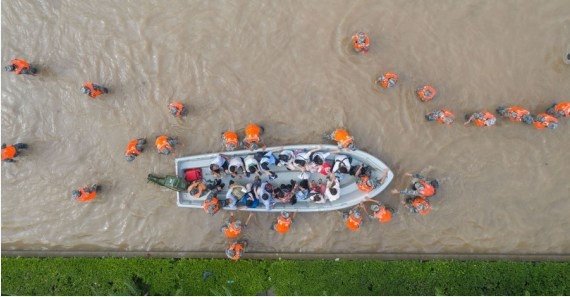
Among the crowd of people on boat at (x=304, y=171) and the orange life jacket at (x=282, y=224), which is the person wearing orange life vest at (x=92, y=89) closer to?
the crowd of people on boat at (x=304, y=171)

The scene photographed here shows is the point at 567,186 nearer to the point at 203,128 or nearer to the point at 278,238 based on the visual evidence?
the point at 278,238

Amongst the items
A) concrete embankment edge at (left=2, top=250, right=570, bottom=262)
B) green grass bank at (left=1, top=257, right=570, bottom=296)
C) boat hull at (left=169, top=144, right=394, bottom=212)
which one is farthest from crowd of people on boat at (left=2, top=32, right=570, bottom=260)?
green grass bank at (left=1, top=257, right=570, bottom=296)

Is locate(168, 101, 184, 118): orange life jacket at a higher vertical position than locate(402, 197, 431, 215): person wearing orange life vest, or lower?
higher

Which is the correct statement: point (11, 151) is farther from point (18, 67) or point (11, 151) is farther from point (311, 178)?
point (311, 178)

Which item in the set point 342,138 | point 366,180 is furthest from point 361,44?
point 366,180

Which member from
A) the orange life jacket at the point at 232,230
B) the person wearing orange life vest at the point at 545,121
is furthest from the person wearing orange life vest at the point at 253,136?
the person wearing orange life vest at the point at 545,121

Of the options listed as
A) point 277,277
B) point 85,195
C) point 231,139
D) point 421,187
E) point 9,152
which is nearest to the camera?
point 421,187

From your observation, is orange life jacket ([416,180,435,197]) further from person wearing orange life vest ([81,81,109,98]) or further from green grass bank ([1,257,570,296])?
person wearing orange life vest ([81,81,109,98])

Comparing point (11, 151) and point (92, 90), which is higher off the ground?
point (92, 90)
